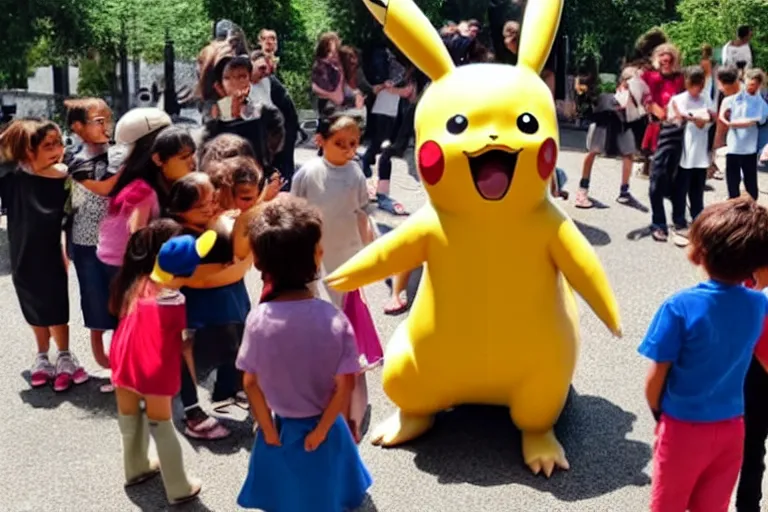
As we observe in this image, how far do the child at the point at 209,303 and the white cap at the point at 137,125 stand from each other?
507 mm

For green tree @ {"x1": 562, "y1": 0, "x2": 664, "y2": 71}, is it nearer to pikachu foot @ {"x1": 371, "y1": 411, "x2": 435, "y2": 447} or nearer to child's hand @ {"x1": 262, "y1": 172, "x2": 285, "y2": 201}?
child's hand @ {"x1": 262, "y1": 172, "x2": 285, "y2": 201}

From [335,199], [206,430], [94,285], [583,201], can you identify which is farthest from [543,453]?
[583,201]

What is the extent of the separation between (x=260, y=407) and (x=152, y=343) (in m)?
0.69

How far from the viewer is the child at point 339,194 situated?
454 cm

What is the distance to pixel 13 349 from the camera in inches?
203

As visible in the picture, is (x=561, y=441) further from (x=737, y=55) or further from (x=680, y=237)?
(x=737, y=55)

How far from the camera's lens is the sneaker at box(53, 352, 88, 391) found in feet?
15.2

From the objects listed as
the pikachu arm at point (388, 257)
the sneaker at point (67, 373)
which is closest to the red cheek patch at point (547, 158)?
the pikachu arm at point (388, 257)

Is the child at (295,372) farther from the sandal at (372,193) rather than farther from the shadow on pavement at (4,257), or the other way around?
the sandal at (372,193)

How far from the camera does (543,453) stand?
3.78 meters

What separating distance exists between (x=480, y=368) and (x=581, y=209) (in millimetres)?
4388

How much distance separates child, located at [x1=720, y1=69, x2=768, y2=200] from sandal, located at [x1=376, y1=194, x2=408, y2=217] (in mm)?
2682

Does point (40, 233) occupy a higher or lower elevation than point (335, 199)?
lower

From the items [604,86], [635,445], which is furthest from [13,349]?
[604,86]
